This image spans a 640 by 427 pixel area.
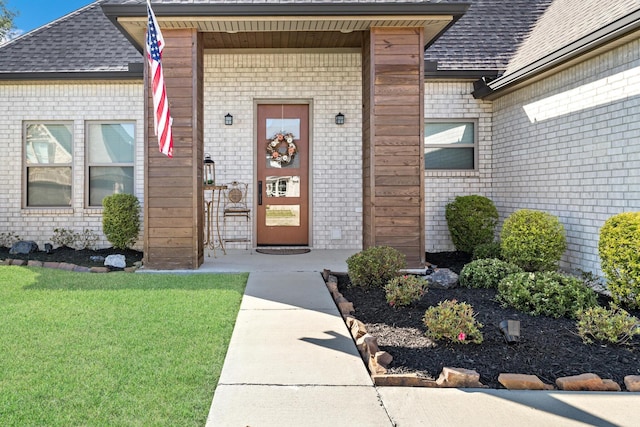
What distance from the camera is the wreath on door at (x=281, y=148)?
8016 millimetres

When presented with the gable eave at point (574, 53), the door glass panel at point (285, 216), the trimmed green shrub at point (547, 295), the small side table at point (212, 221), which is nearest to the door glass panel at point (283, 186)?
the door glass panel at point (285, 216)

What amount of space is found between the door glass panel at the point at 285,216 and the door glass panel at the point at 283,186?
0.72ft

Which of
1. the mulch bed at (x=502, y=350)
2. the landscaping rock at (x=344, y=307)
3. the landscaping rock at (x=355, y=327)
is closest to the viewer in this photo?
the mulch bed at (x=502, y=350)

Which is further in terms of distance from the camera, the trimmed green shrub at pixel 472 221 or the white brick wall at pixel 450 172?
the white brick wall at pixel 450 172

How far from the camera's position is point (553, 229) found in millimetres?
5418

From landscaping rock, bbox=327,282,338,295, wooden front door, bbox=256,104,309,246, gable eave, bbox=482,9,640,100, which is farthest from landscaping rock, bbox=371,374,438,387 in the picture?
wooden front door, bbox=256,104,309,246

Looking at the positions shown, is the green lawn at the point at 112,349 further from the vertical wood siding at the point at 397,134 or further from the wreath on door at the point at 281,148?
the wreath on door at the point at 281,148

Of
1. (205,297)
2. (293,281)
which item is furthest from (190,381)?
(293,281)

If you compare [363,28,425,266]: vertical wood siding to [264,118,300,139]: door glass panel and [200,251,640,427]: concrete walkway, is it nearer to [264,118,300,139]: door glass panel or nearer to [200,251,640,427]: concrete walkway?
[264,118,300,139]: door glass panel

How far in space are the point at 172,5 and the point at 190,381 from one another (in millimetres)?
4458

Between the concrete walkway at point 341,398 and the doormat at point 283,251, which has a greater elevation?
the doormat at point 283,251

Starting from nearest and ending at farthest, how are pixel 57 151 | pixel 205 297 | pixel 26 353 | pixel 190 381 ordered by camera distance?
1. pixel 190 381
2. pixel 26 353
3. pixel 205 297
4. pixel 57 151

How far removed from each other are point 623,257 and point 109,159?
24.7ft

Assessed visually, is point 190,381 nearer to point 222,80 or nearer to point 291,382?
point 291,382
